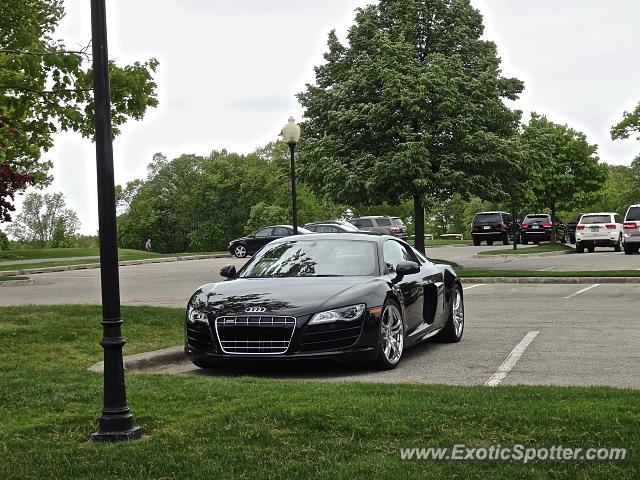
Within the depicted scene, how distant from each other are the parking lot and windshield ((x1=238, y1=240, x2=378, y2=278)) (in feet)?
3.48

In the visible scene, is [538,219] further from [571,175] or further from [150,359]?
[150,359]

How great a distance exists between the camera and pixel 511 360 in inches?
363

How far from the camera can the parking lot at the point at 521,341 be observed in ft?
27.5

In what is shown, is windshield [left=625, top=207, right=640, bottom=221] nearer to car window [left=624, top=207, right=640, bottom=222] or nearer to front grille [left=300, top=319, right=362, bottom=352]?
car window [left=624, top=207, right=640, bottom=222]

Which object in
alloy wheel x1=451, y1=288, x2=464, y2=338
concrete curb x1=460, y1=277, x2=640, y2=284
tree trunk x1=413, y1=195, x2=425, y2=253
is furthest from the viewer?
tree trunk x1=413, y1=195, x2=425, y2=253

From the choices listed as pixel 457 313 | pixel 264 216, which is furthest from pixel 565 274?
pixel 264 216

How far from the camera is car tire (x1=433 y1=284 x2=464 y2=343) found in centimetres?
1095

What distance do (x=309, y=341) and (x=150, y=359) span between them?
2131 millimetres

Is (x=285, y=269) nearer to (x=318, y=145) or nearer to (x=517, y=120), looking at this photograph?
(x=318, y=145)

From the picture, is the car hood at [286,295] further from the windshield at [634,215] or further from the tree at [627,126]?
the tree at [627,126]

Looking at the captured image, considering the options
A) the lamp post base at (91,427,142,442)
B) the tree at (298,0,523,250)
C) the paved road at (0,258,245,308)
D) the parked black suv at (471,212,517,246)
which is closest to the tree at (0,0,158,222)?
the paved road at (0,258,245,308)

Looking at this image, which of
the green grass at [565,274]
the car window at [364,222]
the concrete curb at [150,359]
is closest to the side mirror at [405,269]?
the concrete curb at [150,359]

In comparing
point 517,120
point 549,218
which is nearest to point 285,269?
point 517,120

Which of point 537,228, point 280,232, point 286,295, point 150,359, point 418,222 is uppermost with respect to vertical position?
point 418,222
